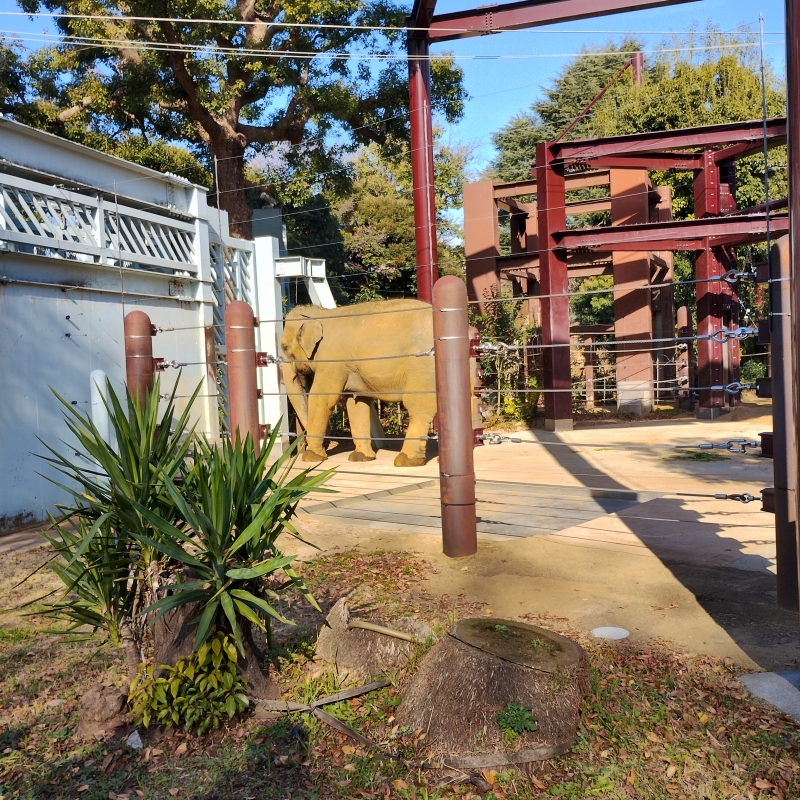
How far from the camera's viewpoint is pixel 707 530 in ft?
16.5

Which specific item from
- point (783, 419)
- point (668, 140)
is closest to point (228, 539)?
point (783, 419)

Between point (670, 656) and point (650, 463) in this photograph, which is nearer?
point (670, 656)

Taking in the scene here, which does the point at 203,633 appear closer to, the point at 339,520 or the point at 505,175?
the point at 339,520

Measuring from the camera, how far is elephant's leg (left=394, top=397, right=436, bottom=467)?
8.84 m

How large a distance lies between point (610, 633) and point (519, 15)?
9.57 m

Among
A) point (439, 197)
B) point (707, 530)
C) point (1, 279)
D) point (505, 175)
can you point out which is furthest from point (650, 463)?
point (505, 175)

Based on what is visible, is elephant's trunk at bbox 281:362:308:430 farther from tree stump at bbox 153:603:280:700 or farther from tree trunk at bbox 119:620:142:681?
tree stump at bbox 153:603:280:700

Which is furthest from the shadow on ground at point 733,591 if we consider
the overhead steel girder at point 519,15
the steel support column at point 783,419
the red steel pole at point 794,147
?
the overhead steel girder at point 519,15

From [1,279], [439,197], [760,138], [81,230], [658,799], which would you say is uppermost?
[439,197]

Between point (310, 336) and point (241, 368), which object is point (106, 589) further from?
point (310, 336)

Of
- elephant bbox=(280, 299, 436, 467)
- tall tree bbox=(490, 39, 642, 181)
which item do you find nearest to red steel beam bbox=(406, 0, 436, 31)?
elephant bbox=(280, 299, 436, 467)

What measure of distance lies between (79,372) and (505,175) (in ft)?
71.2

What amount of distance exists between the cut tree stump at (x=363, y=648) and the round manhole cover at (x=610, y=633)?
68 centimetres

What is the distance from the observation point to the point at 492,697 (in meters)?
2.55
